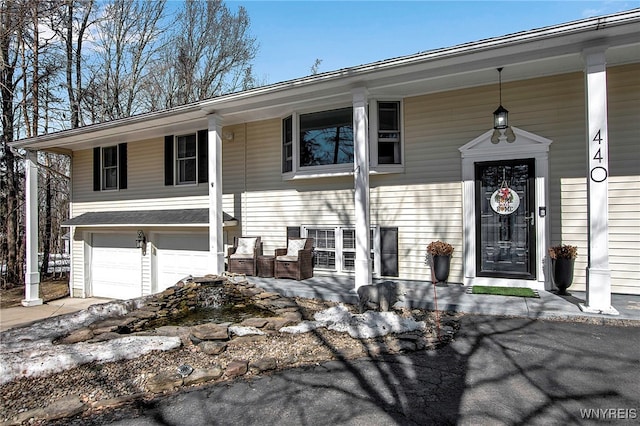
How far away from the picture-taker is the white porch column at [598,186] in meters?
4.29

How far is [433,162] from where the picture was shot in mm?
6402

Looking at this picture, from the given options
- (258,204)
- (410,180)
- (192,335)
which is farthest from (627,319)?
(258,204)

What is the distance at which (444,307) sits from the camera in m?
4.80

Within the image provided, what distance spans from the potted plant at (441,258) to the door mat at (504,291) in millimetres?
480

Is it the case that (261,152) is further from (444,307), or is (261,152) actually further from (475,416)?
(475,416)

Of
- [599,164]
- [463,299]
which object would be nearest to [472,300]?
[463,299]

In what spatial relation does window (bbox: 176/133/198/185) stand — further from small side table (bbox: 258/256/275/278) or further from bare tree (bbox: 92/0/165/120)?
bare tree (bbox: 92/0/165/120)

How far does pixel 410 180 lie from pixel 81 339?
5241 mm

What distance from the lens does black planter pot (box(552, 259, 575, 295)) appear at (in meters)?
5.07

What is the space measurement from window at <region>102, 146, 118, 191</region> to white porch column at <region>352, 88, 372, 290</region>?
7608 millimetres

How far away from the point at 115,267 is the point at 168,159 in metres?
3.62

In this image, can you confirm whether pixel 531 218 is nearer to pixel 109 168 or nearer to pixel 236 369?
pixel 236 369

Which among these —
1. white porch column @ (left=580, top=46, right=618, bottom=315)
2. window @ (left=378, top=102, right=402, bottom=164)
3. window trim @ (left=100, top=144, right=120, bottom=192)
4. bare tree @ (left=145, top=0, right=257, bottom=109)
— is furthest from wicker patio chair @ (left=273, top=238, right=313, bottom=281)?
bare tree @ (left=145, top=0, right=257, bottom=109)

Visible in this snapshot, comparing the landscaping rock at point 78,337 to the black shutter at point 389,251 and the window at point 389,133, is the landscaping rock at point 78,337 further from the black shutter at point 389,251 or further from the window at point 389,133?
the window at point 389,133
